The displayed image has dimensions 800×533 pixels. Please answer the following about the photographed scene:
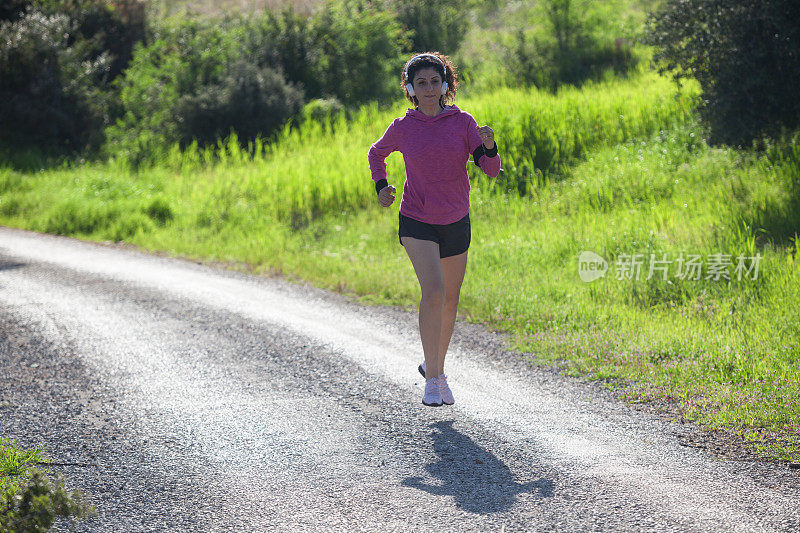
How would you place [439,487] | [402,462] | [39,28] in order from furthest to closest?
[39,28] < [402,462] < [439,487]

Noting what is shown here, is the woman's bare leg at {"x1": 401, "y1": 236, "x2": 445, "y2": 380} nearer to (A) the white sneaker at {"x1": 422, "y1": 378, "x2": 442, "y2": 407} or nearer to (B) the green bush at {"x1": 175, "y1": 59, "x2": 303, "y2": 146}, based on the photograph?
(A) the white sneaker at {"x1": 422, "y1": 378, "x2": 442, "y2": 407}

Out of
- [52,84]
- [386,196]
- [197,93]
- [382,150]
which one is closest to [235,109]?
[197,93]

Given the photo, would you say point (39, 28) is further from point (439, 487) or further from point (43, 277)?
point (439, 487)

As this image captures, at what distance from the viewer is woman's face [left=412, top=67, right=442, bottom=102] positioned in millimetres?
5055

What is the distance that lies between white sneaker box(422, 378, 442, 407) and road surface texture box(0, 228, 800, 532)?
0.14 metres

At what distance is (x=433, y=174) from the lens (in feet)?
16.7

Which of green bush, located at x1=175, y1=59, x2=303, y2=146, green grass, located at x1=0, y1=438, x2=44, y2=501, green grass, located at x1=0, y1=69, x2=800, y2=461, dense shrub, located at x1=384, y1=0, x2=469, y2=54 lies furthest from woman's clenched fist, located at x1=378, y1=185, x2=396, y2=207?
dense shrub, located at x1=384, y1=0, x2=469, y2=54

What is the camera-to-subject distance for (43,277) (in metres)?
→ 10.4

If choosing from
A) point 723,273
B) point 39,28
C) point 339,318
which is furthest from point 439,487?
point 39,28

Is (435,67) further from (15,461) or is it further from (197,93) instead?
(197,93)

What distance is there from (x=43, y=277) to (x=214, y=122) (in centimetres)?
879

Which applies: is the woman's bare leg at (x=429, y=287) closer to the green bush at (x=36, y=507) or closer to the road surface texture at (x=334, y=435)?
the road surface texture at (x=334, y=435)

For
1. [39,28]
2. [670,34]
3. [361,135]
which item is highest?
[39,28]

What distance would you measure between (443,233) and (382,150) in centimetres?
72
